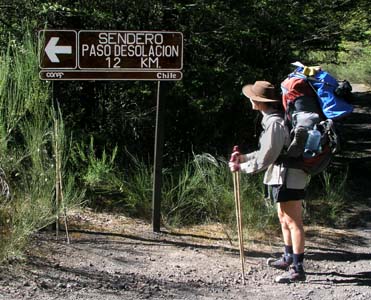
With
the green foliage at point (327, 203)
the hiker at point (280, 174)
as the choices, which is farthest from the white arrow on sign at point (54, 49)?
the green foliage at point (327, 203)

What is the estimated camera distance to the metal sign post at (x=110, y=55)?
5854 mm

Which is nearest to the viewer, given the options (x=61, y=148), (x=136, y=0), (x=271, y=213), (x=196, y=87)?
(x=61, y=148)

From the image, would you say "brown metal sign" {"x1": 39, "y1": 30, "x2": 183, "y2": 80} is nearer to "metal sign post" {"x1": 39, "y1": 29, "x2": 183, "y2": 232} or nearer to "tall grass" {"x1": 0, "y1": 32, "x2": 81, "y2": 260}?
"metal sign post" {"x1": 39, "y1": 29, "x2": 183, "y2": 232}

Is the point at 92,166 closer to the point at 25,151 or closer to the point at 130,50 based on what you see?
the point at 25,151

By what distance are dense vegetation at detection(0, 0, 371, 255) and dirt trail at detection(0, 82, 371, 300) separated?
354 mm

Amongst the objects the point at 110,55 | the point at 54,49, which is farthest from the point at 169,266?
the point at 54,49

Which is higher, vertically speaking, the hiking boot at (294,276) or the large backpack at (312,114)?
the large backpack at (312,114)

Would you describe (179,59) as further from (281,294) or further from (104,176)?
(281,294)

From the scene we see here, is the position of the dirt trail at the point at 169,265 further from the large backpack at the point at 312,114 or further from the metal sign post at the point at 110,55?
the metal sign post at the point at 110,55

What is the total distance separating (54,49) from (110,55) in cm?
56

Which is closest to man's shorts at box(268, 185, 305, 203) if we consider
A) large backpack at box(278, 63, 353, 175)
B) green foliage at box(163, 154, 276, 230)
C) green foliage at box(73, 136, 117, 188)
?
large backpack at box(278, 63, 353, 175)

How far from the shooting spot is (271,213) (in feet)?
21.7

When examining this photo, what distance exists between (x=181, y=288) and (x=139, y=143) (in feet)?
10.1

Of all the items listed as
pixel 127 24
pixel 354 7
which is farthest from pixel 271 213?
pixel 354 7
